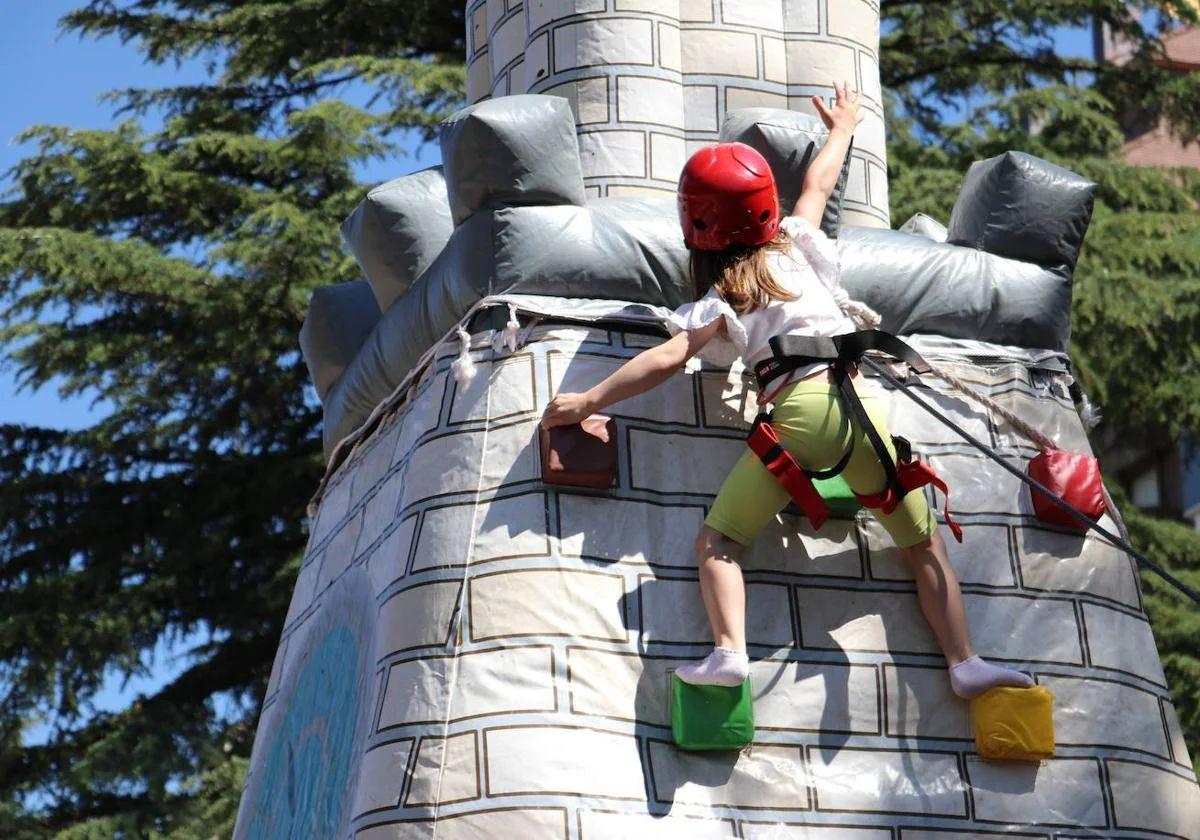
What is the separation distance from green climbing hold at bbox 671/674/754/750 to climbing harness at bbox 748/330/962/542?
469 millimetres

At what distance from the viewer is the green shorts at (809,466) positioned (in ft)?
12.8

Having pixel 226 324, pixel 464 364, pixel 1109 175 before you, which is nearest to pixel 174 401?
pixel 226 324

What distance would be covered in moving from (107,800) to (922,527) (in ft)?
26.1

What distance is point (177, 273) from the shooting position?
1128cm

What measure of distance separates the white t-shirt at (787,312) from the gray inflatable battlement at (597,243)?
250 millimetres

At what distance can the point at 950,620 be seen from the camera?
3984 mm

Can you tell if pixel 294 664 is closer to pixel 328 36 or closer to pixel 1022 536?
pixel 1022 536

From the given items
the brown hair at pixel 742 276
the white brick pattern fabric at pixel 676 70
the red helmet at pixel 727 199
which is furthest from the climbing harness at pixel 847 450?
A: the white brick pattern fabric at pixel 676 70

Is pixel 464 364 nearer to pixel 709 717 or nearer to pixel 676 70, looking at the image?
pixel 709 717

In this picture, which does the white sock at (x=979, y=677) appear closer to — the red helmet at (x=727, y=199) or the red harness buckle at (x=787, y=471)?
the red harness buckle at (x=787, y=471)

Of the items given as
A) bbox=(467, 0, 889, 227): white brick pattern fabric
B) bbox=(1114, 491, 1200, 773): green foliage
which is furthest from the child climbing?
bbox=(1114, 491, 1200, 773): green foliage

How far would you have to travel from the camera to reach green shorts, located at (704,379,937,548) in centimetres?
390

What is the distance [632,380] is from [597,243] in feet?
1.54

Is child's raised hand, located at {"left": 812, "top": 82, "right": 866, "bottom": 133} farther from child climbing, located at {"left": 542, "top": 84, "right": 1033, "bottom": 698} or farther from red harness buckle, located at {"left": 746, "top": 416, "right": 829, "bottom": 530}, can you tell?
red harness buckle, located at {"left": 746, "top": 416, "right": 829, "bottom": 530}
